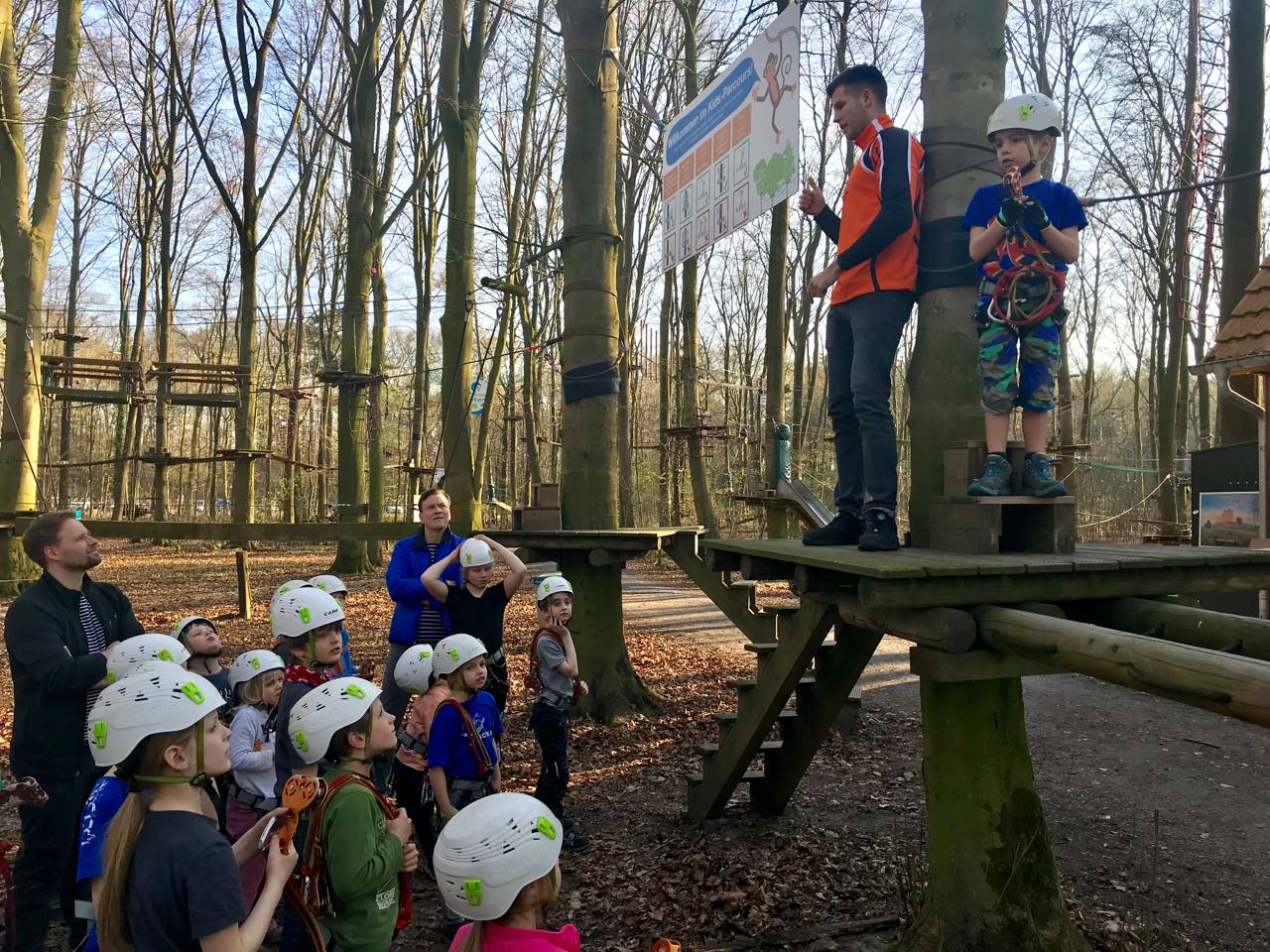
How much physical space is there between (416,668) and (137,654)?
1.23 metres

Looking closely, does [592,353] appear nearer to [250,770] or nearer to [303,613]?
[303,613]

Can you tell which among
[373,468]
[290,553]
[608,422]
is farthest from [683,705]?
[290,553]

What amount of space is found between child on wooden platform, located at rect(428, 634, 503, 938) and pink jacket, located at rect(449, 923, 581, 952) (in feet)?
5.65

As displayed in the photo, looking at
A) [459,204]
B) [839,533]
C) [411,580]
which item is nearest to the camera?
[839,533]

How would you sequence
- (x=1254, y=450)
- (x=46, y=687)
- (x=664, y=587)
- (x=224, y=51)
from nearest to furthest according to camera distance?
(x=46, y=687)
(x=1254, y=450)
(x=224, y=51)
(x=664, y=587)

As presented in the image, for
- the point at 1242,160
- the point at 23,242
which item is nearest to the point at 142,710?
the point at 1242,160

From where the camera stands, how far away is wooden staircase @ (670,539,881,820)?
12.8 ft

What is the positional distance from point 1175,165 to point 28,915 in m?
Result: 24.0

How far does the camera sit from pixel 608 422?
6871mm

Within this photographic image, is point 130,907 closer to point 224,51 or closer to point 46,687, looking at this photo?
point 46,687

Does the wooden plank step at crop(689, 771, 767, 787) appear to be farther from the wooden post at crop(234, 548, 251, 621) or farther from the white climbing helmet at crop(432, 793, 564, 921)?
the wooden post at crop(234, 548, 251, 621)

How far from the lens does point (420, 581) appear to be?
4.80 m

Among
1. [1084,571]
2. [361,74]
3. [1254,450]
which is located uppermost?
[361,74]

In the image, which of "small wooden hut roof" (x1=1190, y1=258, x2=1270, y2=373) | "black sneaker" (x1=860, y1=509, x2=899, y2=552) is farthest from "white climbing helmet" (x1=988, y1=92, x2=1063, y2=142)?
"small wooden hut roof" (x1=1190, y1=258, x2=1270, y2=373)
